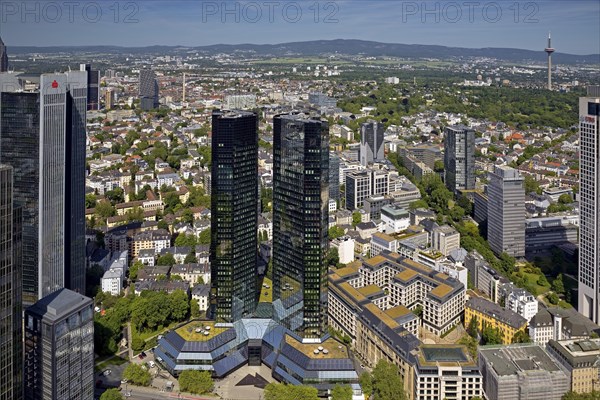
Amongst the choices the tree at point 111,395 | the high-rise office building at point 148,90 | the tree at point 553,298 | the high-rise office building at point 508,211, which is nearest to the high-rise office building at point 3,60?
the tree at point 111,395

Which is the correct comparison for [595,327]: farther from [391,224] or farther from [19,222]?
[19,222]

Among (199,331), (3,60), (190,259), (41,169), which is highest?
(3,60)

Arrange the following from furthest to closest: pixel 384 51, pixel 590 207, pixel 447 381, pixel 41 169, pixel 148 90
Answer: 1. pixel 384 51
2. pixel 148 90
3. pixel 590 207
4. pixel 41 169
5. pixel 447 381

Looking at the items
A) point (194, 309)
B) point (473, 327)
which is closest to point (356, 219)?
point (473, 327)

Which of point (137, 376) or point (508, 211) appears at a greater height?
point (508, 211)

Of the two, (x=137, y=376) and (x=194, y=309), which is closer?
(x=137, y=376)

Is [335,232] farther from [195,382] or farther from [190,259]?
[195,382]

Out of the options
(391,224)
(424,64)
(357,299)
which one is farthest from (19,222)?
(424,64)

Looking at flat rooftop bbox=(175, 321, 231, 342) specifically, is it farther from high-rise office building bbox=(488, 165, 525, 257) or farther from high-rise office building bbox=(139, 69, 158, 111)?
high-rise office building bbox=(139, 69, 158, 111)
